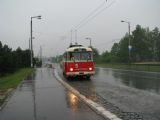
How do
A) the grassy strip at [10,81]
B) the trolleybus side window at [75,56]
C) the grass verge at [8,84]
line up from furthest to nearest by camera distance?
the trolleybus side window at [75,56] < the grassy strip at [10,81] < the grass verge at [8,84]

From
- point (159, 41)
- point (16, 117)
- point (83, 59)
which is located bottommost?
point (16, 117)

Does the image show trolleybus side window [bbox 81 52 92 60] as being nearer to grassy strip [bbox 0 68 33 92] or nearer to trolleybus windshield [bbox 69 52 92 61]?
trolleybus windshield [bbox 69 52 92 61]

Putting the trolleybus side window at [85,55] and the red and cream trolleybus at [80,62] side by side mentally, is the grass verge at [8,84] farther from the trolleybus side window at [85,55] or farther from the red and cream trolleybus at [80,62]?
the trolleybus side window at [85,55]

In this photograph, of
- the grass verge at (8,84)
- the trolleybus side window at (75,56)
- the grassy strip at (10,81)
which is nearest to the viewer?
the grass verge at (8,84)

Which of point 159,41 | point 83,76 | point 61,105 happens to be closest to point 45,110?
point 61,105

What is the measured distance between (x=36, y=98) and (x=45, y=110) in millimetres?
3679

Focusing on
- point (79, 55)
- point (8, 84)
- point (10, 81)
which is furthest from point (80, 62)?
point (8, 84)

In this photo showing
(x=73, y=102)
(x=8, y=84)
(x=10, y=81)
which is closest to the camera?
(x=73, y=102)

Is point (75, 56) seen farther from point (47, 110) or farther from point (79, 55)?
point (47, 110)

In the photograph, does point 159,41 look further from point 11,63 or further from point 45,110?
point 45,110

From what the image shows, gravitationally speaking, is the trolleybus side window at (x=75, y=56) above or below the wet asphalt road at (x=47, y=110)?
above

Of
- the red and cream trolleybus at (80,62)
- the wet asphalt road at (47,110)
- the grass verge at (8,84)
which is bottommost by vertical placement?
the wet asphalt road at (47,110)

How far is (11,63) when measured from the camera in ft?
141

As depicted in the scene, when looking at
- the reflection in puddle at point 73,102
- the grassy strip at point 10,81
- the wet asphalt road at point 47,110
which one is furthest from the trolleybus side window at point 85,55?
the wet asphalt road at point 47,110
